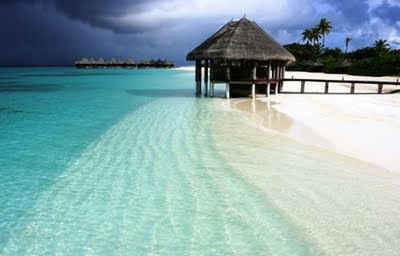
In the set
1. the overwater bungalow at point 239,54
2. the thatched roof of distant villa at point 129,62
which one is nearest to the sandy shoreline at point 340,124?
the overwater bungalow at point 239,54

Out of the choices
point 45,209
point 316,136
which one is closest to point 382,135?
point 316,136

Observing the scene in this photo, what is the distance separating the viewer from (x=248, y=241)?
3574mm

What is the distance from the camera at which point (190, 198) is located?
183 inches

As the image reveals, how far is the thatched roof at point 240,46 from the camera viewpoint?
14.4 metres

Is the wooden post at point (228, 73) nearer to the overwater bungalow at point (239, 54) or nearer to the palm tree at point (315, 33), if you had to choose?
the overwater bungalow at point (239, 54)

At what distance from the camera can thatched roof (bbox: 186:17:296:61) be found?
567 inches

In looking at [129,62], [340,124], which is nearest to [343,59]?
[340,124]

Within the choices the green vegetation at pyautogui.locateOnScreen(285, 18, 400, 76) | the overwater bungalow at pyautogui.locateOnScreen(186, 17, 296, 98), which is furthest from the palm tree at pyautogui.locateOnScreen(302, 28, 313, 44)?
the overwater bungalow at pyautogui.locateOnScreen(186, 17, 296, 98)

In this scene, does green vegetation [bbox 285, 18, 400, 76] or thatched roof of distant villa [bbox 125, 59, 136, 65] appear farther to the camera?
thatched roof of distant villa [bbox 125, 59, 136, 65]

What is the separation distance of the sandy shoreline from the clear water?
58cm

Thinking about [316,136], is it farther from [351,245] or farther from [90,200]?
[90,200]

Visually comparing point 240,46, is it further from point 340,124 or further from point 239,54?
point 340,124

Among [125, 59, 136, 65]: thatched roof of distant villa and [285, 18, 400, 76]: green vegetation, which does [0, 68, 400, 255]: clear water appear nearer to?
[285, 18, 400, 76]: green vegetation

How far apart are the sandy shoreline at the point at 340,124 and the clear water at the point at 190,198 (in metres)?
0.58
